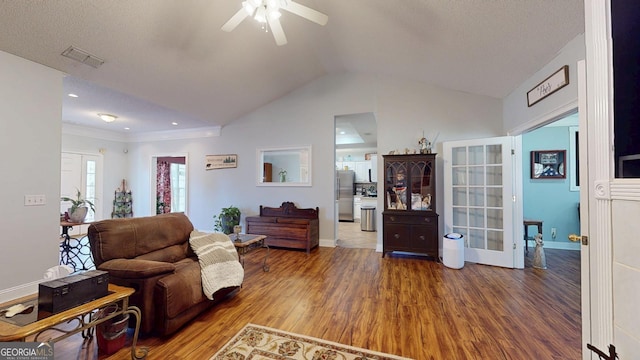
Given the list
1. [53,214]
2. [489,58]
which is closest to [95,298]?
[53,214]

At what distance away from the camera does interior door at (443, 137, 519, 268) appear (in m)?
3.64

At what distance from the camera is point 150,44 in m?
3.06

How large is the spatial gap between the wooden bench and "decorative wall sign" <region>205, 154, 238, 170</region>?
1.60 meters

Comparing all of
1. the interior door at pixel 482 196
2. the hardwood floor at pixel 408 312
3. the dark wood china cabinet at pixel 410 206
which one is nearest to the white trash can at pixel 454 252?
the hardwood floor at pixel 408 312

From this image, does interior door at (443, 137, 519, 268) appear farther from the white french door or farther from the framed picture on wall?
the white french door

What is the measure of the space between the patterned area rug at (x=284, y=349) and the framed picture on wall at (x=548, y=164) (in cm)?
470

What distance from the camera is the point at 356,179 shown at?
8.54 m

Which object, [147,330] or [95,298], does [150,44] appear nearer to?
[95,298]

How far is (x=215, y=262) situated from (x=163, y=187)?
19.3ft

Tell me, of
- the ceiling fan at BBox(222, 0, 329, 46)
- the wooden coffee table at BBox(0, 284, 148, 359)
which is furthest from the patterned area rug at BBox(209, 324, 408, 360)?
the ceiling fan at BBox(222, 0, 329, 46)

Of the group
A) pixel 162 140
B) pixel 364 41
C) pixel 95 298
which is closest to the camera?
pixel 95 298

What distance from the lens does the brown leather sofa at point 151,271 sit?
6.30 ft

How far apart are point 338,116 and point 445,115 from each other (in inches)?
78.2

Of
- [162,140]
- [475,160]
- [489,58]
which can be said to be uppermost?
[489,58]
